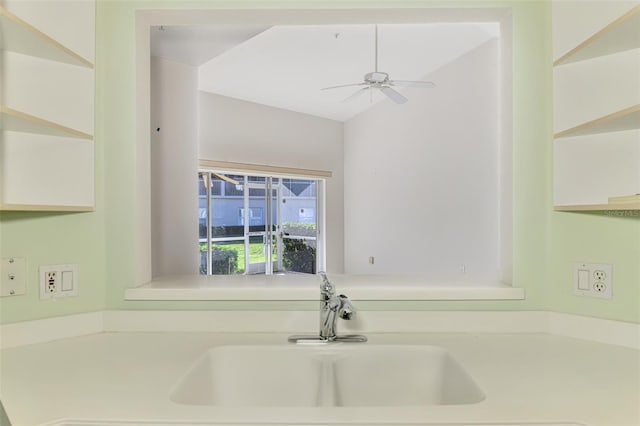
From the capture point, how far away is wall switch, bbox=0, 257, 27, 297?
119 centimetres

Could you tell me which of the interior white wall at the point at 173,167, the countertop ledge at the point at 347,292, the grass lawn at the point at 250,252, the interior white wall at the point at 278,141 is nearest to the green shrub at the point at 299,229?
the interior white wall at the point at 278,141

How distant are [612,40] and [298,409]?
1245 millimetres

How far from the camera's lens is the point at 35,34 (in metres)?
1.08

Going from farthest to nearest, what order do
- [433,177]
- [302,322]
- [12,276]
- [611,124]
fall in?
[433,177] < [302,322] < [12,276] < [611,124]

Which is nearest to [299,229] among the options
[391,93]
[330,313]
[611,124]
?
[391,93]

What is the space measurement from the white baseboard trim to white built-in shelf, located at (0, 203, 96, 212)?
1.14 ft

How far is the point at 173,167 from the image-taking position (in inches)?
102

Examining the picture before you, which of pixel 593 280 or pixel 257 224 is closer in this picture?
pixel 593 280

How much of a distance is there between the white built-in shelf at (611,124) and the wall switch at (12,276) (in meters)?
1.70

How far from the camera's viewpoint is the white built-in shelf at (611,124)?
991mm

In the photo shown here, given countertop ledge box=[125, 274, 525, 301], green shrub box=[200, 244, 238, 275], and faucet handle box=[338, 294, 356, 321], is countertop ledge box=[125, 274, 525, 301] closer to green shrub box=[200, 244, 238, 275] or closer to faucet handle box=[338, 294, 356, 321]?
faucet handle box=[338, 294, 356, 321]

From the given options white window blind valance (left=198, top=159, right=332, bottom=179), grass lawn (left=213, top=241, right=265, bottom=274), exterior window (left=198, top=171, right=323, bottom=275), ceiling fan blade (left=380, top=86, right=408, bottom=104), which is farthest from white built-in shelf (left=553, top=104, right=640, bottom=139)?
grass lawn (left=213, top=241, right=265, bottom=274)

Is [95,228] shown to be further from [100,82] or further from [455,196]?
[455,196]

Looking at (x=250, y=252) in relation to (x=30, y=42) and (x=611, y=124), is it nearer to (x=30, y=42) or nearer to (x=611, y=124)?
(x=30, y=42)
